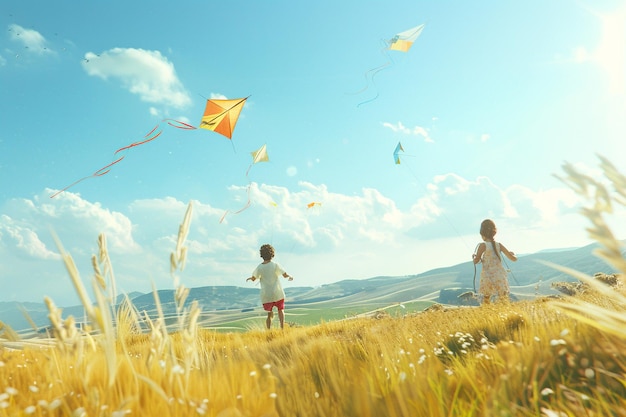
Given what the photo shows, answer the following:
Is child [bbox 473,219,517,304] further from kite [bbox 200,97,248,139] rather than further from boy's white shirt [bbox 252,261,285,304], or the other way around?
kite [bbox 200,97,248,139]

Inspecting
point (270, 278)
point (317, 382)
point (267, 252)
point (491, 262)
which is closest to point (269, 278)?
point (270, 278)

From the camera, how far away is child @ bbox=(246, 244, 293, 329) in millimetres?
12680

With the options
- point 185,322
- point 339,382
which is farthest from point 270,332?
point 185,322

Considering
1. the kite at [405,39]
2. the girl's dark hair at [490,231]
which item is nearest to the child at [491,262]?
the girl's dark hair at [490,231]

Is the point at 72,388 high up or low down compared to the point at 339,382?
up

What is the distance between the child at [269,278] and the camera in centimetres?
1268

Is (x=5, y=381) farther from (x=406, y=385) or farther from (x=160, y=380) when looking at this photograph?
(x=406, y=385)

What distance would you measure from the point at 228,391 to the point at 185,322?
1.57 feet

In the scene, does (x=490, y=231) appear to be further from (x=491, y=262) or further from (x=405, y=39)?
(x=405, y=39)

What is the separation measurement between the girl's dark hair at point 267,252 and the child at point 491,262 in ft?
17.7

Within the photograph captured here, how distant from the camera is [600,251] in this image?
997 millimetres

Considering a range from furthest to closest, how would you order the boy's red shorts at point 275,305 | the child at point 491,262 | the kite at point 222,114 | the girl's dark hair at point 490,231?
1. the boy's red shorts at point 275,305
2. the girl's dark hair at point 490,231
3. the child at point 491,262
4. the kite at point 222,114

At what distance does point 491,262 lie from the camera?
11055 mm

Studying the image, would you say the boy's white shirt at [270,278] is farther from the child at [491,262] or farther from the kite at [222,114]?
the child at [491,262]
